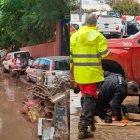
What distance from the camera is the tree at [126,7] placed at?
3672mm

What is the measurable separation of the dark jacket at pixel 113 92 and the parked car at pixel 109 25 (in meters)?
0.61

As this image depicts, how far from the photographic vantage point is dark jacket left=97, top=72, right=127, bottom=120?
427cm

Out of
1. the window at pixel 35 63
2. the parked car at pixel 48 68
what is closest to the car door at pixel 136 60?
the parked car at pixel 48 68

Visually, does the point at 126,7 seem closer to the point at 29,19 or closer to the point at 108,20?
the point at 108,20

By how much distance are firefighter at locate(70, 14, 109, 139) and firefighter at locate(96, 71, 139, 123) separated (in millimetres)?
663

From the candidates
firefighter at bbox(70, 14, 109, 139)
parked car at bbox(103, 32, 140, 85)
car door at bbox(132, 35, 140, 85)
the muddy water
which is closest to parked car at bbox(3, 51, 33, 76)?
firefighter at bbox(70, 14, 109, 139)

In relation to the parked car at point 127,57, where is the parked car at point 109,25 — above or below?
above

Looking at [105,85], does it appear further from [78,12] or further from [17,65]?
[78,12]

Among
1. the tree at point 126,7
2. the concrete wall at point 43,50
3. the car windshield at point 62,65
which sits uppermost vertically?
the tree at point 126,7

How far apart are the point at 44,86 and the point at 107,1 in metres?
1.00

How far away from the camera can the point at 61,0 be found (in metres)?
3.09

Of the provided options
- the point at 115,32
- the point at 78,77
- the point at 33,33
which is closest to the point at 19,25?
the point at 33,33

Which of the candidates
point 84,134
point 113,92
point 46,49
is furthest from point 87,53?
point 113,92

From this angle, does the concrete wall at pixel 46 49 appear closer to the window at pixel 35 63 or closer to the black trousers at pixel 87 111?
the window at pixel 35 63
